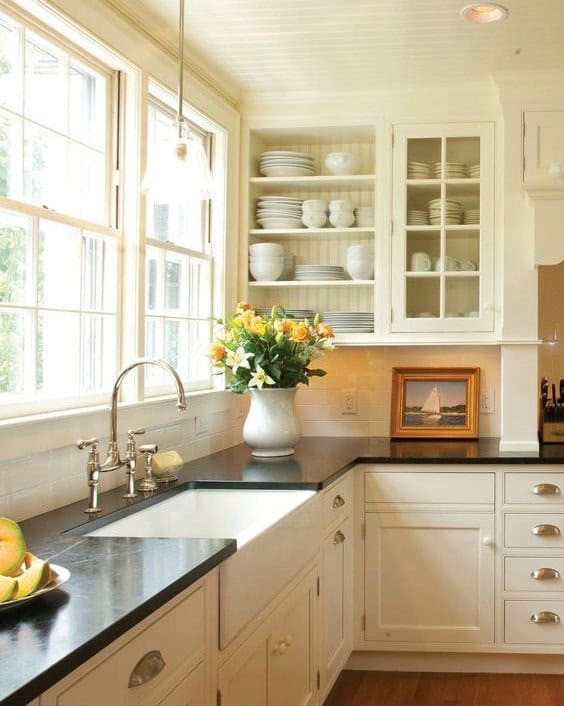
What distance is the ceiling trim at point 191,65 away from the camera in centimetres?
315

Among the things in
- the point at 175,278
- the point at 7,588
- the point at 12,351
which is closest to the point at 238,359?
the point at 175,278

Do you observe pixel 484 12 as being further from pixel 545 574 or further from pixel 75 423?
pixel 545 574

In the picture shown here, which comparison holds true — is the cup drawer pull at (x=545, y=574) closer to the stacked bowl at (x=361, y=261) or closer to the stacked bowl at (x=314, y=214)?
the stacked bowl at (x=361, y=261)

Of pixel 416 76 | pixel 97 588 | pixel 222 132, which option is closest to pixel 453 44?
pixel 416 76

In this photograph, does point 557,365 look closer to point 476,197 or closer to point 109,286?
point 476,197

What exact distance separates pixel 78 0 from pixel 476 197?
2166 mm

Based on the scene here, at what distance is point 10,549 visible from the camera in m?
1.74

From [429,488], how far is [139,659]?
2.38 m

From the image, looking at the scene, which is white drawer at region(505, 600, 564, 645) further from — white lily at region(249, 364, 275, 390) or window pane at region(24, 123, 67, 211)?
window pane at region(24, 123, 67, 211)

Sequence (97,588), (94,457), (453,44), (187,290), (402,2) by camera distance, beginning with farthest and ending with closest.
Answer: (187,290) < (453,44) < (402,2) < (94,457) < (97,588)

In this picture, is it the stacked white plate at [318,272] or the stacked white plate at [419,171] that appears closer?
the stacked white plate at [419,171]

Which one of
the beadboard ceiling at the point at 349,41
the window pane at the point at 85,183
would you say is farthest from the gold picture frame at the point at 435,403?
the window pane at the point at 85,183

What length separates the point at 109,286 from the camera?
328 centimetres

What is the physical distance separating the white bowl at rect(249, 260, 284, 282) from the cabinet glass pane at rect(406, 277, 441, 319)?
63 centimetres
